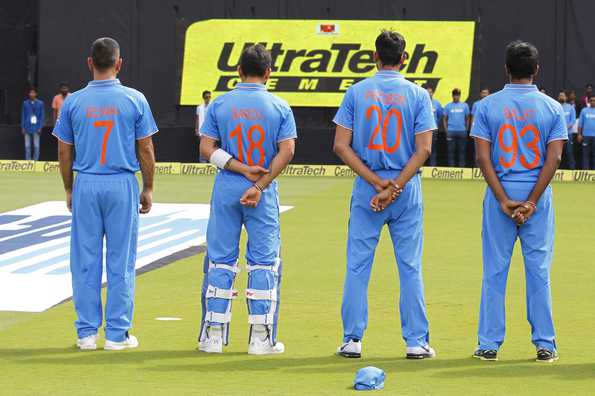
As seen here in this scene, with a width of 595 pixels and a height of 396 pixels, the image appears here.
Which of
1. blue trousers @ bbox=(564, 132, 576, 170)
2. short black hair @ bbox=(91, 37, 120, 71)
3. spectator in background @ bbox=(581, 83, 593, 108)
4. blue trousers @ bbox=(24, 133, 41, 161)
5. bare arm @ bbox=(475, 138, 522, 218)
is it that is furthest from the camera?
blue trousers @ bbox=(24, 133, 41, 161)

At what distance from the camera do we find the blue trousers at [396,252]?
8508 mm

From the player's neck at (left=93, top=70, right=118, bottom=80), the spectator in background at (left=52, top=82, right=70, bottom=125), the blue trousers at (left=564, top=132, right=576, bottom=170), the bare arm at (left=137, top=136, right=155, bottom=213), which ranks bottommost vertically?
the blue trousers at (left=564, top=132, right=576, bottom=170)

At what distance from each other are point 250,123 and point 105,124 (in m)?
0.96

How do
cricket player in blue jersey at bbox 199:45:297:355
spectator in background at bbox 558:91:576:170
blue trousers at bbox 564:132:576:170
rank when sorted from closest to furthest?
cricket player in blue jersey at bbox 199:45:297:355
spectator in background at bbox 558:91:576:170
blue trousers at bbox 564:132:576:170

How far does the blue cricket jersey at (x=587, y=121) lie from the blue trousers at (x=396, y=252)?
857 inches

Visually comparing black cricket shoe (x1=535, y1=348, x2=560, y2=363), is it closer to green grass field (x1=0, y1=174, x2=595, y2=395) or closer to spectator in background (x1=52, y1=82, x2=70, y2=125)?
green grass field (x1=0, y1=174, x2=595, y2=395)

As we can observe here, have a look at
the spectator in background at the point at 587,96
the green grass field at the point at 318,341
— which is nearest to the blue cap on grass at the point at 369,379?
the green grass field at the point at 318,341

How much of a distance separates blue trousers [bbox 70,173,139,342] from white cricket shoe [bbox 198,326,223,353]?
1.73 feet

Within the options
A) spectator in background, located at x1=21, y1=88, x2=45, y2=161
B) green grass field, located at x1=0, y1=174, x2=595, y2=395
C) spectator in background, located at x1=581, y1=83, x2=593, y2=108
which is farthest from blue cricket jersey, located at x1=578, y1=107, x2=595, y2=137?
green grass field, located at x1=0, y1=174, x2=595, y2=395

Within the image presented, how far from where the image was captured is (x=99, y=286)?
8812 mm

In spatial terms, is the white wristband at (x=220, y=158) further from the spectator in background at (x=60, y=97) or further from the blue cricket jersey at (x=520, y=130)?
the spectator in background at (x=60, y=97)

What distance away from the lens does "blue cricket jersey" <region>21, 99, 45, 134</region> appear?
103 ft

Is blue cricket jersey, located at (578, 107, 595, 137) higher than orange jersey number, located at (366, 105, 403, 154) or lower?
lower

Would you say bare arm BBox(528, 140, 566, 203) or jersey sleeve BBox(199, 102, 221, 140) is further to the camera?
jersey sleeve BBox(199, 102, 221, 140)
